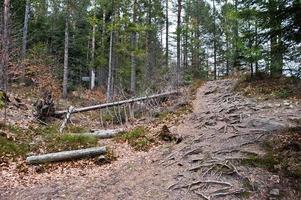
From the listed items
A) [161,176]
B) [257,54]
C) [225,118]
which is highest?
[257,54]

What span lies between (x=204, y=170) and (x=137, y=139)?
360cm

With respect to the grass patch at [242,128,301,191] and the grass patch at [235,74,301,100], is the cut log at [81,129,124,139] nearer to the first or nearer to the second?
the grass patch at [242,128,301,191]

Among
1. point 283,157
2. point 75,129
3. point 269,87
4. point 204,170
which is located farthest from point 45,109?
point 269,87

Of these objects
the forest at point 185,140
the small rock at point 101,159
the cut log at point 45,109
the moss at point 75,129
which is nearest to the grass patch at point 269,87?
the forest at point 185,140

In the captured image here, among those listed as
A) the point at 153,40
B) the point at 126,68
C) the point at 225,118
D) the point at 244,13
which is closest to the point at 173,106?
the point at 225,118

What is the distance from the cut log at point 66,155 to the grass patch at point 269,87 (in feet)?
25.3

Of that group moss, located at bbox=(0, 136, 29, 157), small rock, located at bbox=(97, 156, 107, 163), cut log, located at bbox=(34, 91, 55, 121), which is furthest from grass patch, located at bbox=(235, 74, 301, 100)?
moss, located at bbox=(0, 136, 29, 157)

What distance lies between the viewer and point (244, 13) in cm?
930

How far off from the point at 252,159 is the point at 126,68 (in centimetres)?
2146

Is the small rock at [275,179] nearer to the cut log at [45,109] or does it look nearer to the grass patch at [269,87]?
the grass patch at [269,87]

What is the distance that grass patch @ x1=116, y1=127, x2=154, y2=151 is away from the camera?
10495 mm

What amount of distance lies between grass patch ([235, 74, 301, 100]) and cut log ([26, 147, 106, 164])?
7.70m

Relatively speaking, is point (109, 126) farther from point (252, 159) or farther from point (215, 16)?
point (215, 16)

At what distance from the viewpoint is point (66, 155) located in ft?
31.1
